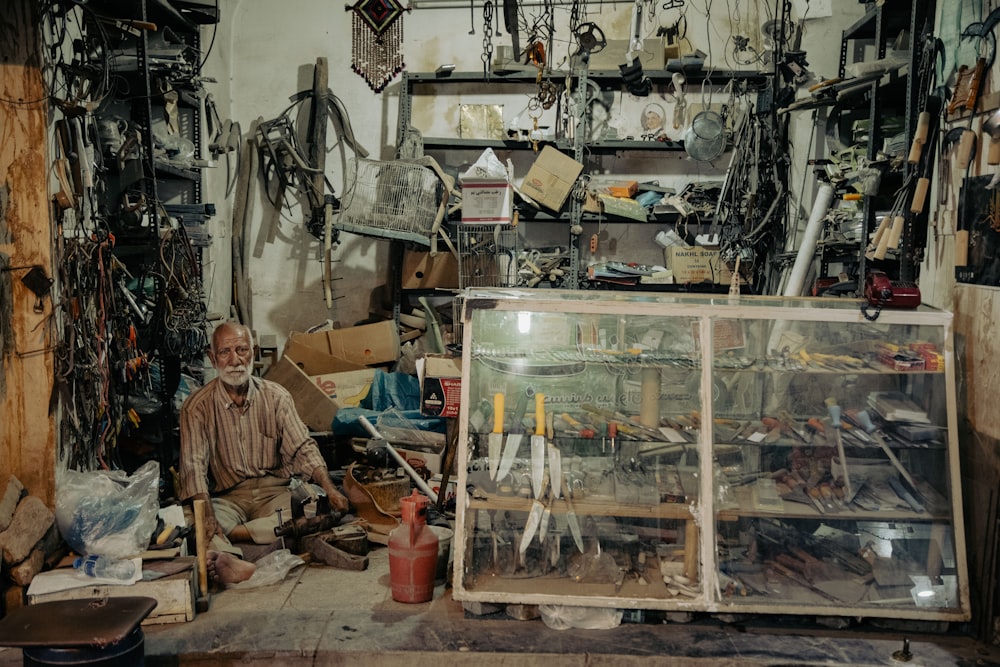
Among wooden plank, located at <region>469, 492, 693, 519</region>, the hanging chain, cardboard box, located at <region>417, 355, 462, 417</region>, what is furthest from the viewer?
the hanging chain

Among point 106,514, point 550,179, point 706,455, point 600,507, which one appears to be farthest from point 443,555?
point 550,179

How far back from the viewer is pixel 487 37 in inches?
288

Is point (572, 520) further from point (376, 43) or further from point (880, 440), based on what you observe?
point (376, 43)

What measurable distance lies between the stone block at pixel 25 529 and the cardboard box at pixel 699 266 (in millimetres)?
4903

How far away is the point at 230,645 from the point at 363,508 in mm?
1519

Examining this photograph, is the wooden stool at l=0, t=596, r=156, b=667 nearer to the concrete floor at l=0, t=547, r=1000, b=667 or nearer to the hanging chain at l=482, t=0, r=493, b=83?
the concrete floor at l=0, t=547, r=1000, b=667

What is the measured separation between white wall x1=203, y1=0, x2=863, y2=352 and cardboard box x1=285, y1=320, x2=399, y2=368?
0.55m

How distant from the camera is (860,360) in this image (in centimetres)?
399

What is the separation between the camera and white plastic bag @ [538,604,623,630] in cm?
381

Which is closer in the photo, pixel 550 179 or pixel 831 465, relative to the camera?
pixel 831 465

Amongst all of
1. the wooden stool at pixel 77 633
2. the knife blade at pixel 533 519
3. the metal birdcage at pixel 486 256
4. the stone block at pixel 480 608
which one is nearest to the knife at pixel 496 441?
the knife blade at pixel 533 519

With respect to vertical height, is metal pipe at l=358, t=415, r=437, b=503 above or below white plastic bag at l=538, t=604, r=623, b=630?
above

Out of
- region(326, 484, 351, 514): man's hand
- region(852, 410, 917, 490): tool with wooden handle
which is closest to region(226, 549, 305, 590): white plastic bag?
region(326, 484, 351, 514): man's hand

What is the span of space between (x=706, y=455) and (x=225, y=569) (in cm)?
252
